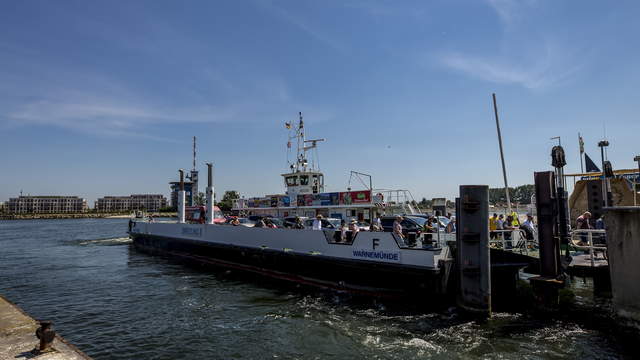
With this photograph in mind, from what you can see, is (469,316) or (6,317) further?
(469,316)

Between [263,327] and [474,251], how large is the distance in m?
5.61

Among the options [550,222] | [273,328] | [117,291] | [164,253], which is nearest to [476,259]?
[550,222]

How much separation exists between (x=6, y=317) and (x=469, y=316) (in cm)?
990

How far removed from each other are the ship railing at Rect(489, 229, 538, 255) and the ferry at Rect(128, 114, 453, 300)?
183cm

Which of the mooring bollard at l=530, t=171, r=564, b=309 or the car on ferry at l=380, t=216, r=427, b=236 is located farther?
the car on ferry at l=380, t=216, r=427, b=236

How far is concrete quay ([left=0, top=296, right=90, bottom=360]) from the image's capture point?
5.27 metres

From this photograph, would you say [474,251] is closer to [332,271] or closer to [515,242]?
[515,242]

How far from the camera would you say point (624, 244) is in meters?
8.20

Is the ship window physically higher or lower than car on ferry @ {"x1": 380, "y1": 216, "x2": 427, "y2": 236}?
higher

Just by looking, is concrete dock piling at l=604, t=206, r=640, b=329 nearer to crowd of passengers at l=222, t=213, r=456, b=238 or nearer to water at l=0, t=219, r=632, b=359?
water at l=0, t=219, r=632, b=359

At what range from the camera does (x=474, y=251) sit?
9.82 meters

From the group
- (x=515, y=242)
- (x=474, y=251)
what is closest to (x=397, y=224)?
(x=474, y=251)

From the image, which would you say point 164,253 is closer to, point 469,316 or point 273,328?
point 273,328

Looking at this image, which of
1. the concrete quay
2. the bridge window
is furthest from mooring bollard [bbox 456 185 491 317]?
the bridge window
